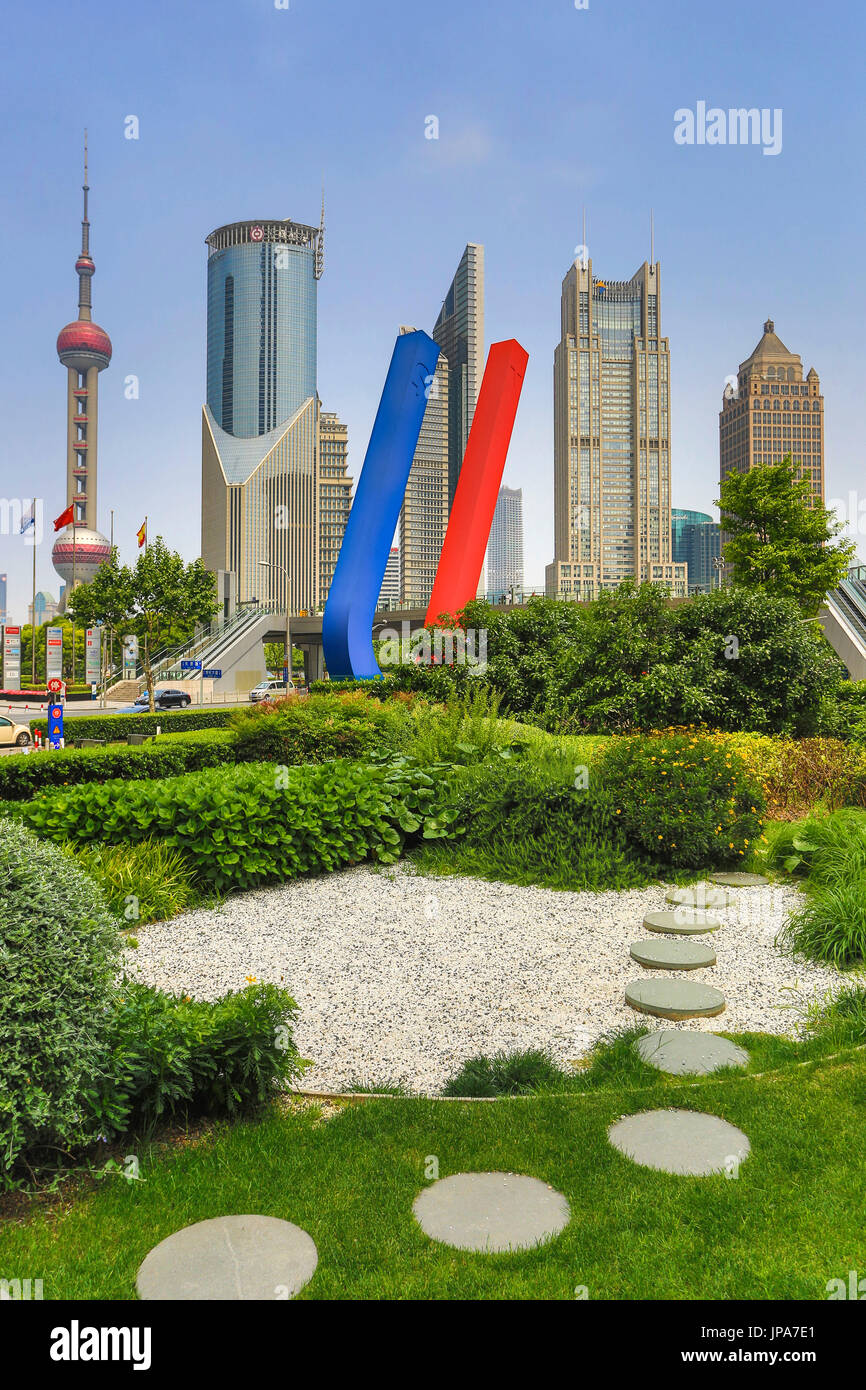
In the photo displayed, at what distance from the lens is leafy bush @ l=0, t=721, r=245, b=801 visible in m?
10.0

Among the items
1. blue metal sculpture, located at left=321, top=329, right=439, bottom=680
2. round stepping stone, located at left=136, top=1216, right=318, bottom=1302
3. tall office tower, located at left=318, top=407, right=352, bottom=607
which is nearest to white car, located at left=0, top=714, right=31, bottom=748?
blue metal sculpture, located at left=321, top=329, right=439, bottom=680

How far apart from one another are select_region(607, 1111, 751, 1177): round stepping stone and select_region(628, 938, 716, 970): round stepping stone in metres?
1.87

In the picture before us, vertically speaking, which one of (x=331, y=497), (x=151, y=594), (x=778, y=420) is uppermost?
(x=778, y=420)

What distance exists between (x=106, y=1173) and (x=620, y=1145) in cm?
194

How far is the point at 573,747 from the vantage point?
29.9ft

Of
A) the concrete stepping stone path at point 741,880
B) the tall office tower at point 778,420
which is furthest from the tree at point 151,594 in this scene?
the tall office tower at point 778,420

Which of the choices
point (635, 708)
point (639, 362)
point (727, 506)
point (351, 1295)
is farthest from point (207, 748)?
point (639, 362)

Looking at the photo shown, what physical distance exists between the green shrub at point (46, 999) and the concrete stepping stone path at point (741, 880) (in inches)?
215

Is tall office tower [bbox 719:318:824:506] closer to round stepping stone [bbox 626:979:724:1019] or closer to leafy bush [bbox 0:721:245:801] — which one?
leafy bush [bbox 0:721:245:801]

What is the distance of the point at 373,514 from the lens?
71.7 ft

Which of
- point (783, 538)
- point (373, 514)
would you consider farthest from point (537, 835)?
point (783, 538)

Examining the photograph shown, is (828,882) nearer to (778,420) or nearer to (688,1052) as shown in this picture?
(688,1052)

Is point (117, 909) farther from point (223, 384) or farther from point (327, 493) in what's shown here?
point (223, 384)

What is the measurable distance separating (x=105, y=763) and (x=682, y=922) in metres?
7.43
